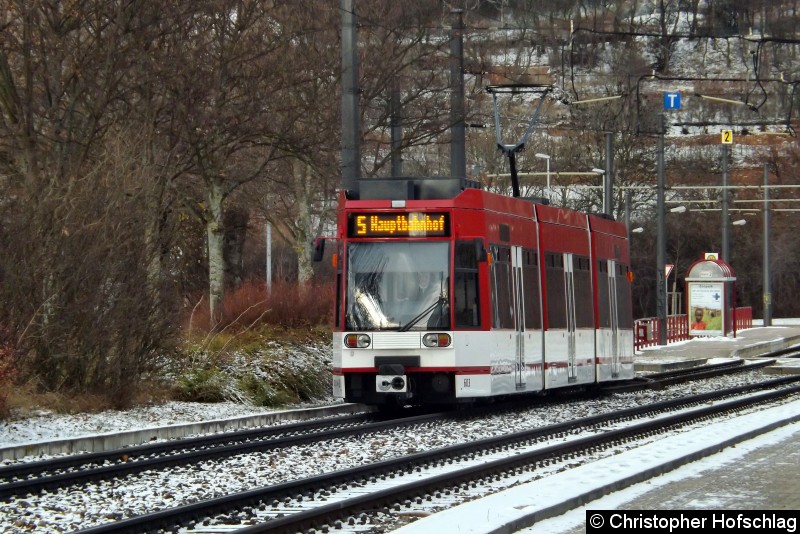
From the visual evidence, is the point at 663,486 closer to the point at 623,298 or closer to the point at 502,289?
the point at 502,289

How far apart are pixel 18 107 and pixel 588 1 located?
102 metres

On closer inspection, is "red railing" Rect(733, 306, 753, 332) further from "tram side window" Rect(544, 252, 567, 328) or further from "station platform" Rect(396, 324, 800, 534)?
"station platform" Rect(396, 324, 800, 534)

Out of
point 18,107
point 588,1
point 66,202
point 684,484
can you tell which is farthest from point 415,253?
point 588,1

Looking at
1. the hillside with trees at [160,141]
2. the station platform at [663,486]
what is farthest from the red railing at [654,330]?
the station platform at [663,486]

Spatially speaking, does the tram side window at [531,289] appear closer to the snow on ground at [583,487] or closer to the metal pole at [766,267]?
the snow on ground at [583,487]

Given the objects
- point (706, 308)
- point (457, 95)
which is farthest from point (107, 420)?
point (706, 308)

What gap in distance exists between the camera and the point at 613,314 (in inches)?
1083

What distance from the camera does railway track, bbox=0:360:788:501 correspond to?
12406 mm

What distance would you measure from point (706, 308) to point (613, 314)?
2815cm

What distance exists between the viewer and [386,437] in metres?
17.2

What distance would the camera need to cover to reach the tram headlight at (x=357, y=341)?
19688 millimetres

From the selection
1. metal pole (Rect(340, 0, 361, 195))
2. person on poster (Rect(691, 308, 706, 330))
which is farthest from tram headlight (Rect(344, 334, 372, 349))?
person on poster (Rect(691, 308, 706, 330))

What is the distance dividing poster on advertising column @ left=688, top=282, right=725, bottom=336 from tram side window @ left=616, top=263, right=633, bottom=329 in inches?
939

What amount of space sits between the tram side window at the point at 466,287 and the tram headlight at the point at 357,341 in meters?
1.26
